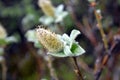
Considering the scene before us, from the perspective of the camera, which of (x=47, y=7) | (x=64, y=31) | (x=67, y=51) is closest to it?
(x=67, y=51)

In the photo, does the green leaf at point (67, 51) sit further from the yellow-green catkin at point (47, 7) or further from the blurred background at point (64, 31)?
the blurred background at point (64, 31)

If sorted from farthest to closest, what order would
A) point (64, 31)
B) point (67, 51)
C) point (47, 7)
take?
point (64, 31) < point (47, 7) < point (67, 51)

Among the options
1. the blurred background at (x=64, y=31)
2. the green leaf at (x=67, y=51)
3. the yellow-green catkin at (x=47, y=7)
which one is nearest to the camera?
the green leaf at (x=67, y=51)

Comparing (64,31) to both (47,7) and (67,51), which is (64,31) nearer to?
(47,7)

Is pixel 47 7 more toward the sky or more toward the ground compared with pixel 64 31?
more toward the sky

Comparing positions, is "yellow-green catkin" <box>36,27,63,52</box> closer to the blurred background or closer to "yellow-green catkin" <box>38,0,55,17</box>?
"yellow-green catkin" <box>38,0,55,17</box>

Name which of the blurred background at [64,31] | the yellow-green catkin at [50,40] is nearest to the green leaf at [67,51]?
the yellow-green catkin at [50,40]

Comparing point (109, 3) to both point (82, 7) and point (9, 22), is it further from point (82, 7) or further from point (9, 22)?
point (9, 22)

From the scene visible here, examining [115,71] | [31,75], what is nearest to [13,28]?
[31,75]

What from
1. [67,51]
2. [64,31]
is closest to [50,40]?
[67,51]

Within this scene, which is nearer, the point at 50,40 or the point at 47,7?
the point at 50,40
